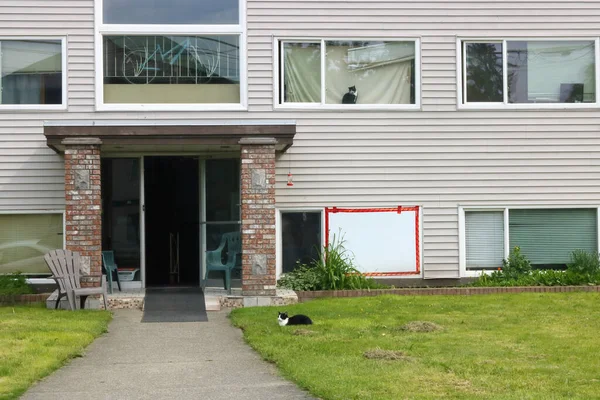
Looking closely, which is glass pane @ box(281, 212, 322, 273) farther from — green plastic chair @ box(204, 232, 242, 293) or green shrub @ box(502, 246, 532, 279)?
green shrub @ box(502, 246, 532, 279)

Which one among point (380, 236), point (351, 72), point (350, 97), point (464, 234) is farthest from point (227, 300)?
point (351, 72)

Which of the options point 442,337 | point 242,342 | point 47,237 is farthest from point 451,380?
point 47,237

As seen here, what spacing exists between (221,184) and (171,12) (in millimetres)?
3174

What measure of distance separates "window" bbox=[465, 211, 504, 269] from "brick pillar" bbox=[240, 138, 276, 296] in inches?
159

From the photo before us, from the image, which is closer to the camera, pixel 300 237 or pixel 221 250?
pixel 221 250

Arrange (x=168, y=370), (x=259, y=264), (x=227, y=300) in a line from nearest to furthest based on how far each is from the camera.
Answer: (x=168, y=370)
(x=259, y=264)
(x=227, y=300)

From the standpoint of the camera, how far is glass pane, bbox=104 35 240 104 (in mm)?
16406

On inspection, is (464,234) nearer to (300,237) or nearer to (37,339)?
(300,237)

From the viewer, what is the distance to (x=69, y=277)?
1460 cm

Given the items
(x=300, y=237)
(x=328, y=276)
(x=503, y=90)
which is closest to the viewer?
(x=328, y=276)

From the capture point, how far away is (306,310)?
14023mm

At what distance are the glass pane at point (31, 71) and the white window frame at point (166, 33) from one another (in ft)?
2.35

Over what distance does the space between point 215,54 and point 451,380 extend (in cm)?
949

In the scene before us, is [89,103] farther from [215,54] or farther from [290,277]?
[290,277]
